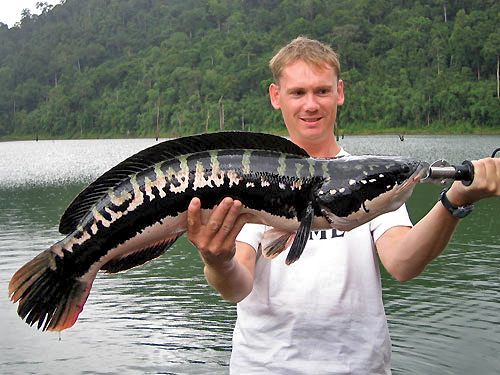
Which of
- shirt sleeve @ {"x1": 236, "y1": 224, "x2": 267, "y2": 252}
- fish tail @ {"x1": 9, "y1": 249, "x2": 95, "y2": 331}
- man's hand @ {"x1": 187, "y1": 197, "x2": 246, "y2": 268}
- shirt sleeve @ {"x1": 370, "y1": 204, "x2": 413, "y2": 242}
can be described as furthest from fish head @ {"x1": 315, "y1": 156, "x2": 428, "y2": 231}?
fish tail @ {"x1": 9, "y1": 249, "x2": 95, "y2": 331}

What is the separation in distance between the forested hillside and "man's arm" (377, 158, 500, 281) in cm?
8148

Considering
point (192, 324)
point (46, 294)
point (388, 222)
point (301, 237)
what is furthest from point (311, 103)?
point (192, 324)

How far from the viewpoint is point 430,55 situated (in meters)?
101

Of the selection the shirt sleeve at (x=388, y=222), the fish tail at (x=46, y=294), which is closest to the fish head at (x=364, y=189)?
the shirt sleeve at (x=388, y=222)

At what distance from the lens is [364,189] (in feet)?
9.87

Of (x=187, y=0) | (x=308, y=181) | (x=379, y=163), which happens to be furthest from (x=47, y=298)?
(x=187, y=0)

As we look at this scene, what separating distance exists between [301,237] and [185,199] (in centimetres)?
60

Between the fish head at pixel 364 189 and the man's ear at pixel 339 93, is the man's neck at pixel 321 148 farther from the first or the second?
the fish head at pixel 364 189

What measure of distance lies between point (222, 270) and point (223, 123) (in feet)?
330

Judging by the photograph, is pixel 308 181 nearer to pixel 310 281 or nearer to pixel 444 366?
pixel 310 281

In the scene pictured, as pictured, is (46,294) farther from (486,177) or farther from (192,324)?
(192,324)

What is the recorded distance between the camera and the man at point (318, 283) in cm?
332

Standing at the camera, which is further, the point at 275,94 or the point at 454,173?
the point at 275,94

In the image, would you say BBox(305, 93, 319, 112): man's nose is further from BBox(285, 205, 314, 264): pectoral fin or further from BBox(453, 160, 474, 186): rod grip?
BBox(453, 160, 474, 186): rod grip
